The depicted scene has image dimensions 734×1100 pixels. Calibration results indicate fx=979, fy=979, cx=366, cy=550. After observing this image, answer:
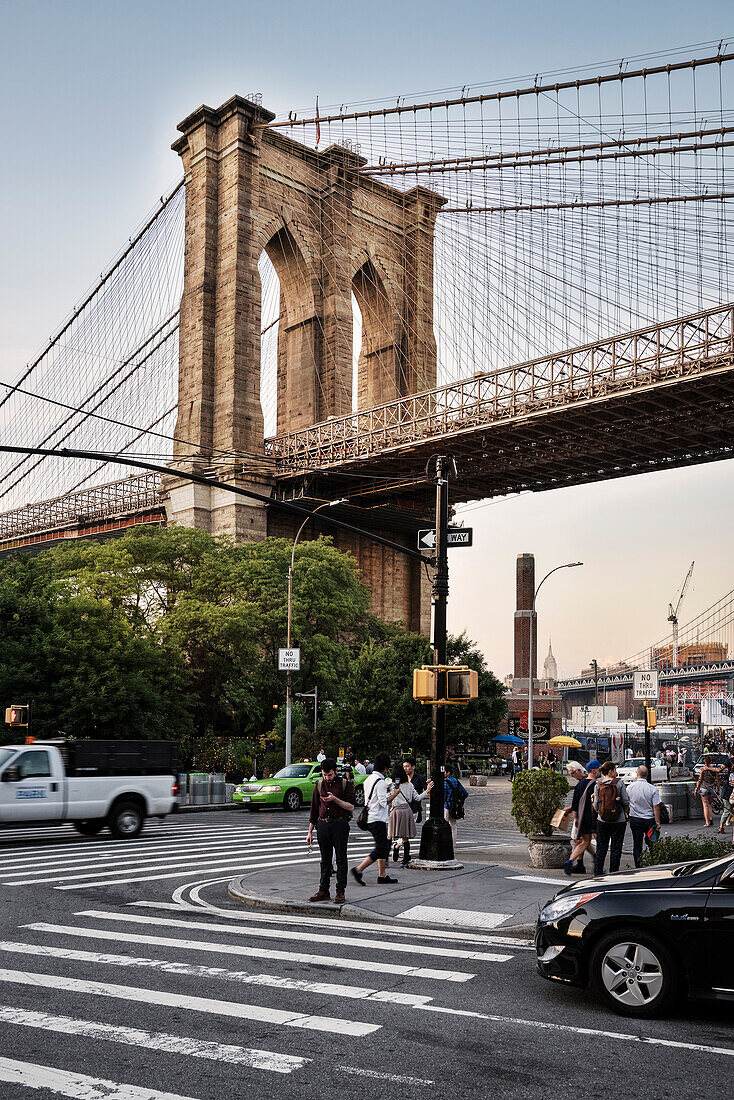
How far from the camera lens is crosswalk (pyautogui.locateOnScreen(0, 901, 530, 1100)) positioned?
581 centimetres

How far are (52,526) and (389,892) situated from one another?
64537 mm

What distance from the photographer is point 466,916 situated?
11.1 metres

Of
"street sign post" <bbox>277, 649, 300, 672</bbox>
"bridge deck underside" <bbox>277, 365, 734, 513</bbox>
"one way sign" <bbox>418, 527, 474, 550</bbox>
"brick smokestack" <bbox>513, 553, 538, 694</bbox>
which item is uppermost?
"bridge deck underside" <bbox>277, 365, 734, 513</bbox>

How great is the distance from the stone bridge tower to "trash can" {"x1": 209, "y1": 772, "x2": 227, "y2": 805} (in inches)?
1038

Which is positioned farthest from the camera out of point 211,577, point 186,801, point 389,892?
point 211,577

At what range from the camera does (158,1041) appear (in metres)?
6.33

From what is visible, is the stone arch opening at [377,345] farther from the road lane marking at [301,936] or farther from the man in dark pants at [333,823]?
the road lane marking at [301,936]

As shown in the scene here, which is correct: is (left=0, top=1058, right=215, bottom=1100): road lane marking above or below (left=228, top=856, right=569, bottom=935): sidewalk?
above

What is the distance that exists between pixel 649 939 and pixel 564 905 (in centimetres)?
75

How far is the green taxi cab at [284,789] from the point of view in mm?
30047

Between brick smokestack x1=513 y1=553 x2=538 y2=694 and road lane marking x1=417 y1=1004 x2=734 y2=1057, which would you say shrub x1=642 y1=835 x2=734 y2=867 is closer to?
road lane marking x1=417 y1=1004 x2=734 y2=1057

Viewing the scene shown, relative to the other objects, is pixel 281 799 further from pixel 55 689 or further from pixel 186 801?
pixel 55 689

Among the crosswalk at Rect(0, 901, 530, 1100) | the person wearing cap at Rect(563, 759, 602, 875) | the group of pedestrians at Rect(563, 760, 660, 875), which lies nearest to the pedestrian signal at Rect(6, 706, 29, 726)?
the crosswalk at Rect(0, 901, 530, 1100)

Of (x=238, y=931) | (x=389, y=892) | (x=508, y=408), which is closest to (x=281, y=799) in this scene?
(x=389, y=892)
